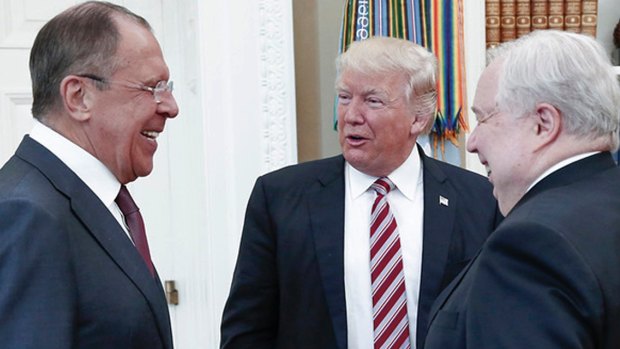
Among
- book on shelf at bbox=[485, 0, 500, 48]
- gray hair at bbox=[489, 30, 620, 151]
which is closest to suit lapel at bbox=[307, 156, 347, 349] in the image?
gray hair at bbox=[489, 30, 620, 151]

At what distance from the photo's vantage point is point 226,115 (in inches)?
110

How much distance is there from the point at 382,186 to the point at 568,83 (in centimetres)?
80

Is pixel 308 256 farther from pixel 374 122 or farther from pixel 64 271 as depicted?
pixel 64 271

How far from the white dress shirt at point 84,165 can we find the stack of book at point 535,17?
1.83 metres

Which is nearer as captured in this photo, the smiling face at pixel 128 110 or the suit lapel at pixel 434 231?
the smiling face at pixel 128 110

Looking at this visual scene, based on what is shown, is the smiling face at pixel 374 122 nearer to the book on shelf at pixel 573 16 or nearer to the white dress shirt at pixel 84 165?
the white dress shirt at pixel 84 165

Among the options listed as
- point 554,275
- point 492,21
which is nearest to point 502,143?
point 554,275

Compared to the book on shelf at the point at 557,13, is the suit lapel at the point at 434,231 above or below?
below

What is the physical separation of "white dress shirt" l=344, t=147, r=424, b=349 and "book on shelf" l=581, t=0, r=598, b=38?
113 cm

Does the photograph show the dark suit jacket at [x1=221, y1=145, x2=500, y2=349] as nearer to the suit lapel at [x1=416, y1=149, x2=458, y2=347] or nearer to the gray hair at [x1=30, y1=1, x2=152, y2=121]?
the suit lapel at [x1=416, y1=149, x2=458, y2=347]

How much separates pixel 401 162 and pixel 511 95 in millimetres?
750

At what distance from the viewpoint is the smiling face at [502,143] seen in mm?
1501

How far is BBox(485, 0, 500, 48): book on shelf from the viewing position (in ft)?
10.0

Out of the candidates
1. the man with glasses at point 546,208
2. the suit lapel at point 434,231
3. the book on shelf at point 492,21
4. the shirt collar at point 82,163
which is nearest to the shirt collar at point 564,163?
the man with glasses at point 546,208
